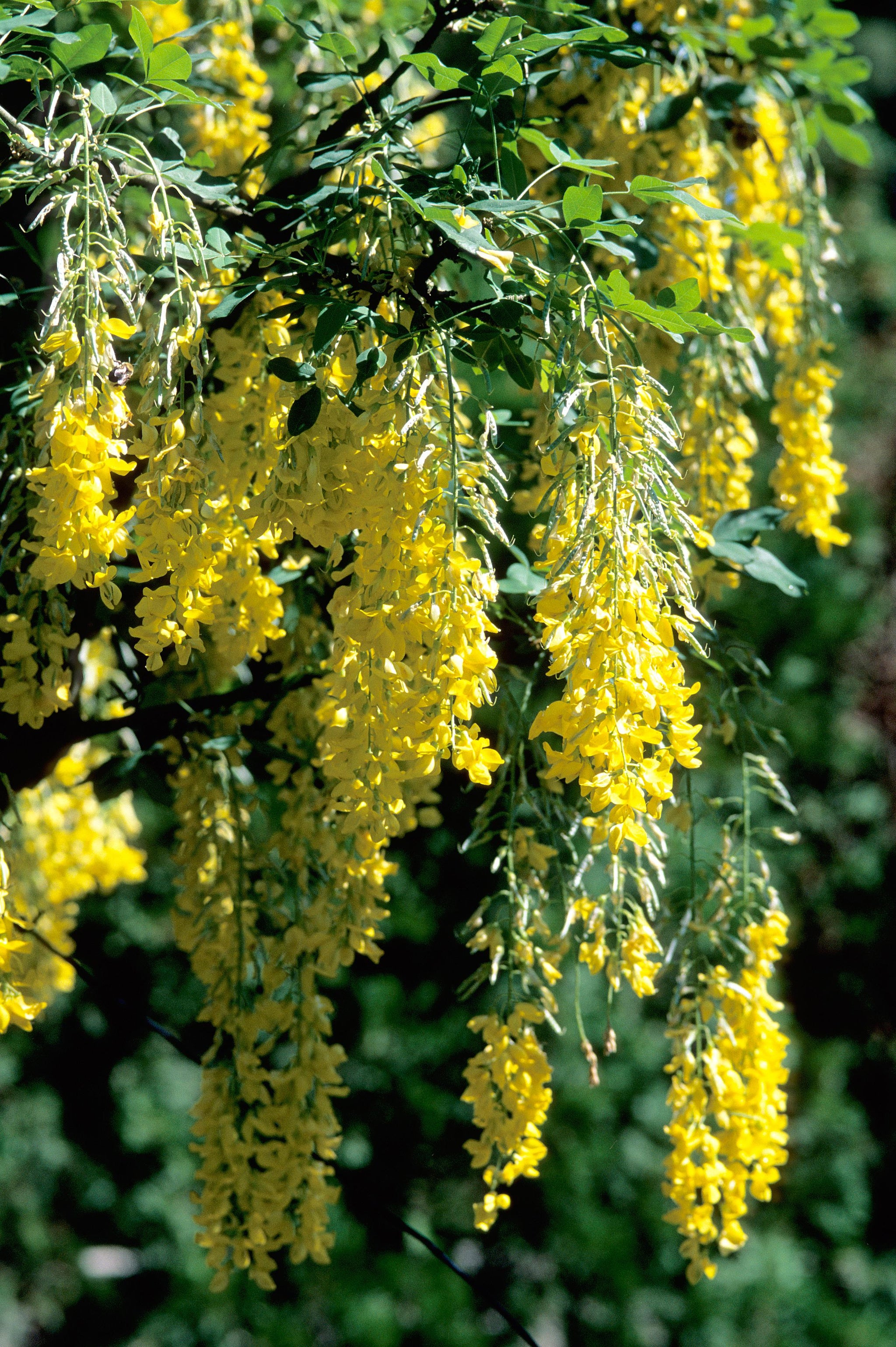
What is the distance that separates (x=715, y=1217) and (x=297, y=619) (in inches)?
51.7

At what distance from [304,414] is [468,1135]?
9.75ft

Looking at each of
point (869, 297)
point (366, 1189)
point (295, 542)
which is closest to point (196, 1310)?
point (366, 1189)

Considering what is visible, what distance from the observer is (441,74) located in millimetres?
918

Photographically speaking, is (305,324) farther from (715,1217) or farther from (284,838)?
(715,1217)

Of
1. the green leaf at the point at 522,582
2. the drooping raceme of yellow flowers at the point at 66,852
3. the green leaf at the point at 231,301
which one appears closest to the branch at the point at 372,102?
the green leaf at the point at 231,301

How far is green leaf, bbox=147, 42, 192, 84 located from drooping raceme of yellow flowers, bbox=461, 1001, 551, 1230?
84 cm

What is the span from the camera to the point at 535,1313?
337 cm

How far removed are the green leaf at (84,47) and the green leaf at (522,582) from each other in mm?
524

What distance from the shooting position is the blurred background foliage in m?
3.31

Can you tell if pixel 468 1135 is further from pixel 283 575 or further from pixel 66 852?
pixel 283 575

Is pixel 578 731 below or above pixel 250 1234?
above

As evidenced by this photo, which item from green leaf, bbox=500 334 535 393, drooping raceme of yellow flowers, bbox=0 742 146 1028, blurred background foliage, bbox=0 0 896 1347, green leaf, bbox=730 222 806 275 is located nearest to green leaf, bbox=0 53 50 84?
green leaf, bbox=500 334 535 393

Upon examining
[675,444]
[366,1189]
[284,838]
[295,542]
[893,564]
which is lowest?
[893,564]

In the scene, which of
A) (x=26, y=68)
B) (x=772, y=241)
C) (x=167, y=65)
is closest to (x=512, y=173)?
(x=167, y=65)
